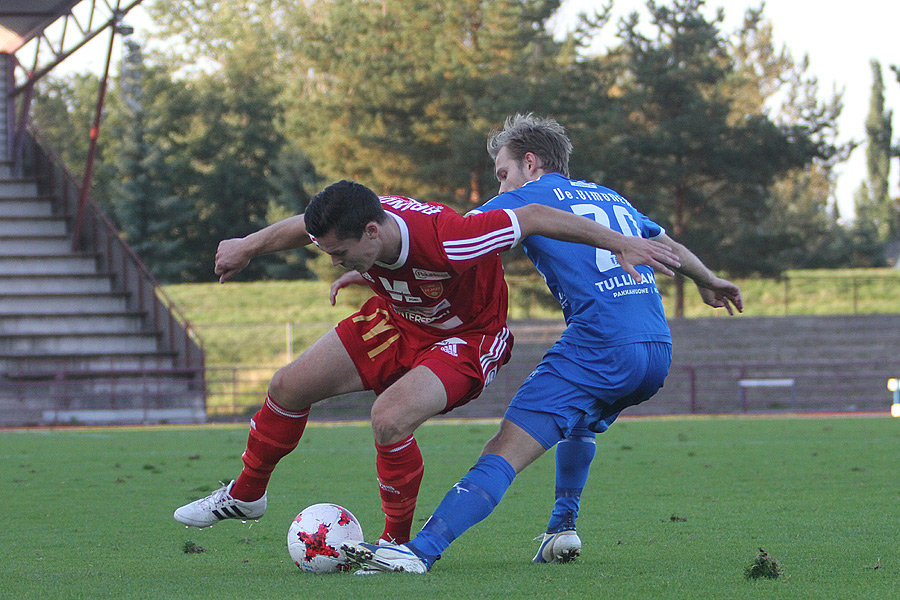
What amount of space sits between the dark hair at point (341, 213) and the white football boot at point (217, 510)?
5.15 ft

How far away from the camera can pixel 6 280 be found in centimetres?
2428

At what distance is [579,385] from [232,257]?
1.58m

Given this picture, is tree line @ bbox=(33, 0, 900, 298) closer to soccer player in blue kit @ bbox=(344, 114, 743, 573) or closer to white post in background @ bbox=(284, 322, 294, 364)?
white post in background @ bbox=(284, 322, 294, 364)

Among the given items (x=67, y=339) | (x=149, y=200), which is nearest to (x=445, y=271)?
(x=67, y=339)

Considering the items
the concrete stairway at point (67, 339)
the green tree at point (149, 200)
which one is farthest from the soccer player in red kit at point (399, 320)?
the green tree at point (149, 200)

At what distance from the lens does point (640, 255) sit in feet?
13.8

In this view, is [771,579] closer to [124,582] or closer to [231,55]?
[124,582]

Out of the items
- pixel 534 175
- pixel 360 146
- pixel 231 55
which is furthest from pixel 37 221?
pixel 231 55

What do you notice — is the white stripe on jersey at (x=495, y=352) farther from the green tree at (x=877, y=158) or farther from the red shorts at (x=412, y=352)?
the green tree at (x=877, y=158)

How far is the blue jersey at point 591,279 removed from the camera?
465 centimetres

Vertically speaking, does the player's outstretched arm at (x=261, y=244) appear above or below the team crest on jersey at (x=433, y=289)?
above

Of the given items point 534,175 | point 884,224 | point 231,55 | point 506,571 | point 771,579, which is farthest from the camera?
point 884,224

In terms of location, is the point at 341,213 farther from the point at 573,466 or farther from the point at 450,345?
the point at 573,466

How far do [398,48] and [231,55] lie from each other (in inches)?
1029
